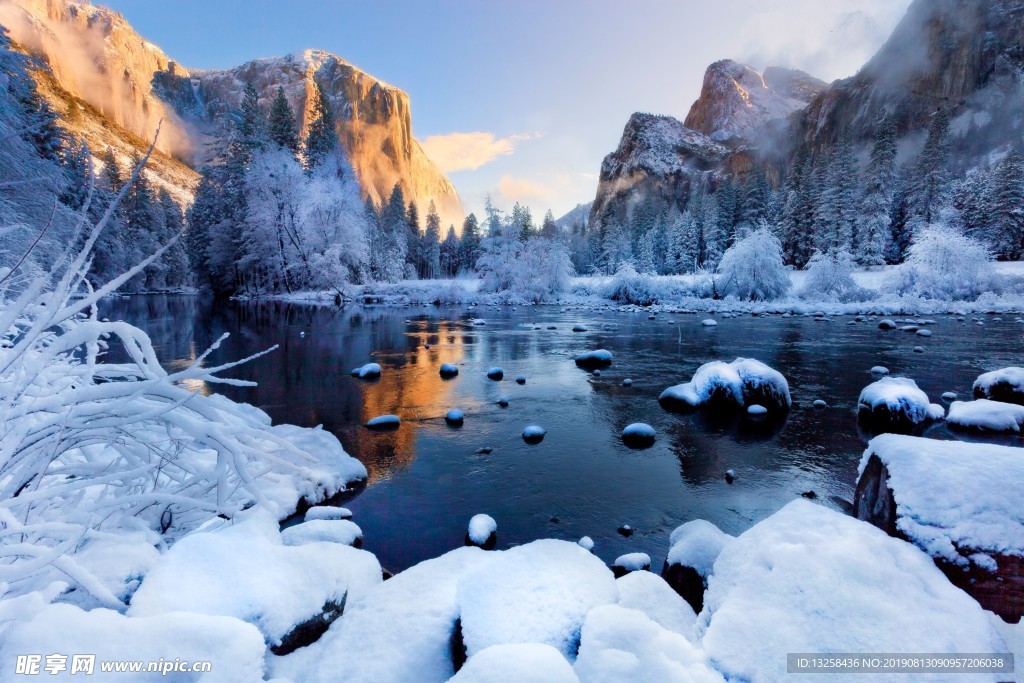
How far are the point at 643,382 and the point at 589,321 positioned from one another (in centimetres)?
1552

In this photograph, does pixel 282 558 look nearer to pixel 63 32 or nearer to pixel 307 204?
pixel 307 204

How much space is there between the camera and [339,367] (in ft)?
42.1

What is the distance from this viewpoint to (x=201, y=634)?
220cm

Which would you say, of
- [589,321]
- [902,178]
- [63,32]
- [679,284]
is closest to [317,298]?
[589,321]

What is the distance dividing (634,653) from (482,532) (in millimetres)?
2446

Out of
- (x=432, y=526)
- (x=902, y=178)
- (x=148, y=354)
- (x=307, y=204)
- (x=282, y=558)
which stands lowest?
(x=432, y=526)

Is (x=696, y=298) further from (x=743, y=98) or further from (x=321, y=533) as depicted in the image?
(x=743, y=98)

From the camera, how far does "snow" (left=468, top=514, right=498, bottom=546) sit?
4.52 m

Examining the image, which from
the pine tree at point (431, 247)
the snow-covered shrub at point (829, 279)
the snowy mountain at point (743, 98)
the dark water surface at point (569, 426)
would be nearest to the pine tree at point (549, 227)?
the pine tree at point (431, 247)

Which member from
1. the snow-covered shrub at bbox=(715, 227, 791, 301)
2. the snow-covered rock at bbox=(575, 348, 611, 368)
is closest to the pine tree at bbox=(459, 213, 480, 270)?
the snow-covered shrub at bbox=(715, 227, 791, 301)

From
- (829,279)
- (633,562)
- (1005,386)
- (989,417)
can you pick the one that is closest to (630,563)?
(633,562)

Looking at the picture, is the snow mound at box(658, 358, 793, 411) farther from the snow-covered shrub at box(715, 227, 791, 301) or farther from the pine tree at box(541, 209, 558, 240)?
the pine tree at box(541, 209, 558, 240)

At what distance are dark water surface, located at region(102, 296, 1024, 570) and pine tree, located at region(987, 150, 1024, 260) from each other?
111ft

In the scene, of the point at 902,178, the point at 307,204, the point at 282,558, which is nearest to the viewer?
the point at 282,558
